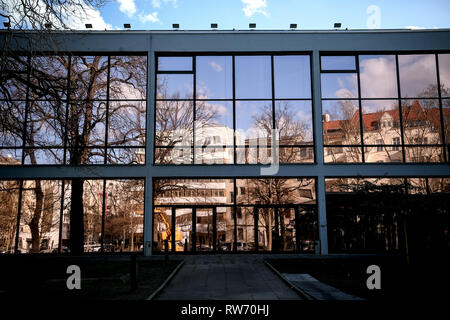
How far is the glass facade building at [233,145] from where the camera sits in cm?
1795

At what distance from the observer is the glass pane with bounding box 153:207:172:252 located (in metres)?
18.1

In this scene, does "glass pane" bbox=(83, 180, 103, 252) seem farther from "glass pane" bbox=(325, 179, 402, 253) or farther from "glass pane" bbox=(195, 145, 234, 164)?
"glass pane" bbox=(325, 179, 402, 253)

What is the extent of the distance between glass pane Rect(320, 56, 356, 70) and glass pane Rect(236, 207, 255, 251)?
8724 mm

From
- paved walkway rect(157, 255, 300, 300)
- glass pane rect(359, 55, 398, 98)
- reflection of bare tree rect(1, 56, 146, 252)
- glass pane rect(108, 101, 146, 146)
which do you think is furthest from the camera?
glass pane rect(359, 55, 398, 98)

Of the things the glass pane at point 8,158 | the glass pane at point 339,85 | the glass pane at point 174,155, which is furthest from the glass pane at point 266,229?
the glass pane at point 8,158

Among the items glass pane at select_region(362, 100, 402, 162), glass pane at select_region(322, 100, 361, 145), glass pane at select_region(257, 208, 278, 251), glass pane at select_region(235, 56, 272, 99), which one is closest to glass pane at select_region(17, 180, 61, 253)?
glass pane at select_region(257, 208, 278, 251)

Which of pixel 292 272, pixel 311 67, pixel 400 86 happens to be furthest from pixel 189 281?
pixel 400 86

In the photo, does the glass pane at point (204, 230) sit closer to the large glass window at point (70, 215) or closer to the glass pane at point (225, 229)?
the glass pane at point (225, 229)

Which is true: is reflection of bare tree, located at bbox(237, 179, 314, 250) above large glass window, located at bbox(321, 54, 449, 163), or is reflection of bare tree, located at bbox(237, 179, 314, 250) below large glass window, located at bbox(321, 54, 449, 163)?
below

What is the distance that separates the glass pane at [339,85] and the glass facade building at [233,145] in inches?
3.0

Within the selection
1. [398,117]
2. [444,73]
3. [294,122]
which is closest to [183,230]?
[294,122]

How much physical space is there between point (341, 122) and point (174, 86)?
8.71m

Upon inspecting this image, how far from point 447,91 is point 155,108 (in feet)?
48.7

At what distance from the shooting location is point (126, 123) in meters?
19.0
